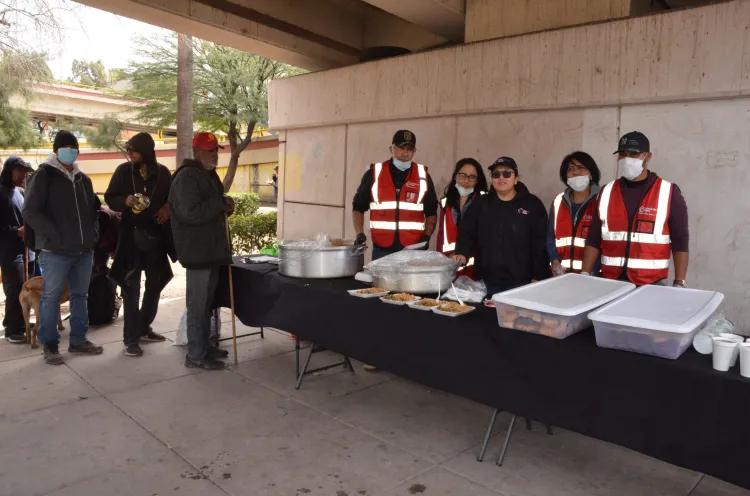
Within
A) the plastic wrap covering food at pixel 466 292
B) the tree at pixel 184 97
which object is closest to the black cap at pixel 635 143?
the plastic wrap covering food at pixel 466 292

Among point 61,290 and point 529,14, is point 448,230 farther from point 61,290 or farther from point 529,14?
point 61,290

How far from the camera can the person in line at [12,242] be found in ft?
18.1

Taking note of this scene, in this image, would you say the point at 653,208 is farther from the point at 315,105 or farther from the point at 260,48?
the point at 260,48

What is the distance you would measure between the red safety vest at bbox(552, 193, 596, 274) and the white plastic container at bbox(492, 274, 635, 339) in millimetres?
879

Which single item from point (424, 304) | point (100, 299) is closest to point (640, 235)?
point (424, 304)

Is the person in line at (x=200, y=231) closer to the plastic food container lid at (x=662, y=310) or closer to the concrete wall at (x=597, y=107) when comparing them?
the concrete wall at (x=597, y=107)

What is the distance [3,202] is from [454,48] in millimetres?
4703

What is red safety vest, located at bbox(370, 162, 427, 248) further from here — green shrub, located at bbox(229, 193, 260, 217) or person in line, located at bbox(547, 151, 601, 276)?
green shrub, located at bbox(229, 193, 260, 217)

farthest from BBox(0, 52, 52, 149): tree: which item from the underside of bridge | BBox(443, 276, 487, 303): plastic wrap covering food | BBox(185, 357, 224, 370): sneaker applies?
BBox(443, 276, 487, 303): plastic wrap covering food

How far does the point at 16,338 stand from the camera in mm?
5488

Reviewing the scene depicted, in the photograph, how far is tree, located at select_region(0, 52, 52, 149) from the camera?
1339cm

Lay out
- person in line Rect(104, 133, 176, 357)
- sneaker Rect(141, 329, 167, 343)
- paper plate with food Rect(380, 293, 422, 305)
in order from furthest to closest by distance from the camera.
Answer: sneaker Rect(141, 329, 167, 343) → person in line Rect(104, 133, 176, 357) → paper plate with food Rect(380, 293, 422, 305)

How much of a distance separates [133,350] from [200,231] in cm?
145

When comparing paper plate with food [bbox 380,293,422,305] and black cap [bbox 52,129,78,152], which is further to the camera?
black cap [bbox 52,129,78,152]
